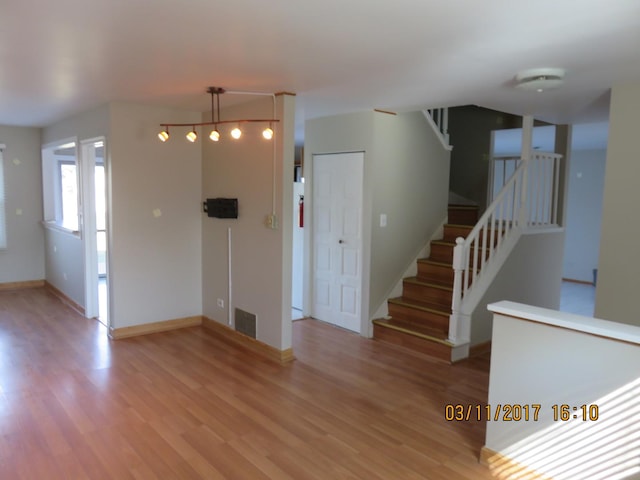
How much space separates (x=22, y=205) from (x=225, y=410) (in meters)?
5.70

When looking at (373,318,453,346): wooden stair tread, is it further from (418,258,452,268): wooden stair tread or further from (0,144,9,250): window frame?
(0,144,9,250): window frame

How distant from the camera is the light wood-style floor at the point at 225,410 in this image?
2.65 metres

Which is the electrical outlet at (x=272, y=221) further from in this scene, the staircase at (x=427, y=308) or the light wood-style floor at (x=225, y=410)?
the staircase at (x=427, y=308)

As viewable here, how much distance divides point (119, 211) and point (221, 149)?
122cm

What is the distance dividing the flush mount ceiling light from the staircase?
226 cm

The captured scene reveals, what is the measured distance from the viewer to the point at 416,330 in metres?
4.77

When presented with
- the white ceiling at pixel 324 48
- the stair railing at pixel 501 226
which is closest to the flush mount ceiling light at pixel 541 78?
the white ceiling at pixel 324 48

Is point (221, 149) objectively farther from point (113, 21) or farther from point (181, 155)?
point (113, 21)

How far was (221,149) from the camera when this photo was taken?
16.1 ft

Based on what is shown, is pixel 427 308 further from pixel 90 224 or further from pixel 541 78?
pixel 90 224

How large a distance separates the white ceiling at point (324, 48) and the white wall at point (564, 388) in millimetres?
1497

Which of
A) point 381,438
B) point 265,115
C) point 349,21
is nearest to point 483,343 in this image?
point 381,438

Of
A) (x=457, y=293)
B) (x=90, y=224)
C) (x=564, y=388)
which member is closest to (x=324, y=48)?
(x=564, y=388)

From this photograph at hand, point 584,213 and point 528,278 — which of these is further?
point 584,213
